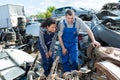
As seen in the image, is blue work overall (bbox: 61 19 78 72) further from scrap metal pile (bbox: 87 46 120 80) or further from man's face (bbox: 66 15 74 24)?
scrap metal pile (bbox: 87 46 120 80)

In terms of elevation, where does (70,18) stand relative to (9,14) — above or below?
above

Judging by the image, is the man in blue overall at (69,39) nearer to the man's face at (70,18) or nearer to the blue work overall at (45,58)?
the man's face at (70,18)

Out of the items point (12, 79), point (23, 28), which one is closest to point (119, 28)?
point (12, 79)

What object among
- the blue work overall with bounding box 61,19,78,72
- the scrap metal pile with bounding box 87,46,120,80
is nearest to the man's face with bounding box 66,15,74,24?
the blue work overall with bounding box 61,19,78,72

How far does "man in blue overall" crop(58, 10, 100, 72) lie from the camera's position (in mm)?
4766

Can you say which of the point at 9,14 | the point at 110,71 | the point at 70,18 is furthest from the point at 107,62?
the point at 9,14

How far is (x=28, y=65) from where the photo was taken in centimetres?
412

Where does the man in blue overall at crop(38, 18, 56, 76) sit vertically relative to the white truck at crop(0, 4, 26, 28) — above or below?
above

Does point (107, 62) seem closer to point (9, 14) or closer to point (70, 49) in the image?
point (70, 49)

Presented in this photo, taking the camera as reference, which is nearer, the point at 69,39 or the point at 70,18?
the point at 70,18

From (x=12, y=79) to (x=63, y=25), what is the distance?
5.08 feet

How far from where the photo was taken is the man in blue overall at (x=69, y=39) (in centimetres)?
477

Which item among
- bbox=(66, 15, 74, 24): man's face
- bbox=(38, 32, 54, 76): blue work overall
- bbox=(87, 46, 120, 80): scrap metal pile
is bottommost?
bbox=(38, 32, 54, 76): blue work overall

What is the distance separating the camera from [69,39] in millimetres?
4906
